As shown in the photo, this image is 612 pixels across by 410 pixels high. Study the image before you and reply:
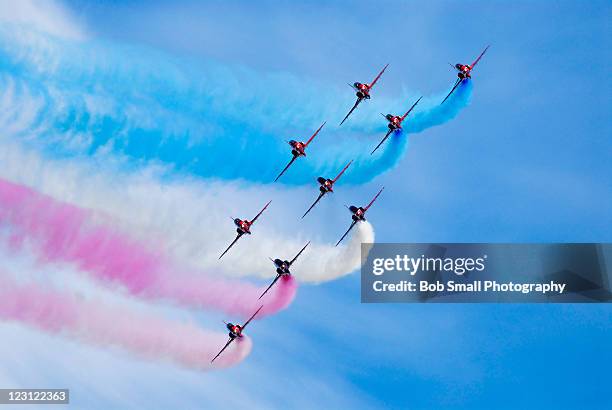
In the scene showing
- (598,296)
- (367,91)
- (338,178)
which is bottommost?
(598,296)

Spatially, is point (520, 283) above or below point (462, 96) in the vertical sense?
below

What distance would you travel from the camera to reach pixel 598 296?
73.0 meters

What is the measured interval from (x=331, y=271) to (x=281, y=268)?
3616 millimetres

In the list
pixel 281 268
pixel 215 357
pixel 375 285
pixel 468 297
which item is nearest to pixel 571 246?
pixel 468 297

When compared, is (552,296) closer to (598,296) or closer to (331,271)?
(598,296)

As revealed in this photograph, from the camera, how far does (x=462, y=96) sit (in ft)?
244

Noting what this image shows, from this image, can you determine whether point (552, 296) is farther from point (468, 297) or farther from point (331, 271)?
point (331, 271)

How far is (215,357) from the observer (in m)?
73.8

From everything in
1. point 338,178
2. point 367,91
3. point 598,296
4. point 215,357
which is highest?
point 367,91

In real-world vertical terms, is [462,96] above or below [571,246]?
above

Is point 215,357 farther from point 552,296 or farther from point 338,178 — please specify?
point 552,296

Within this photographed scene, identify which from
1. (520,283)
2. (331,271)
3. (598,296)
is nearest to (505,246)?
(520,283)

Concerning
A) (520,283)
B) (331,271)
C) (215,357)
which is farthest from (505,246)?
(215,357)

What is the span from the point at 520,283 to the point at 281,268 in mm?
17016
